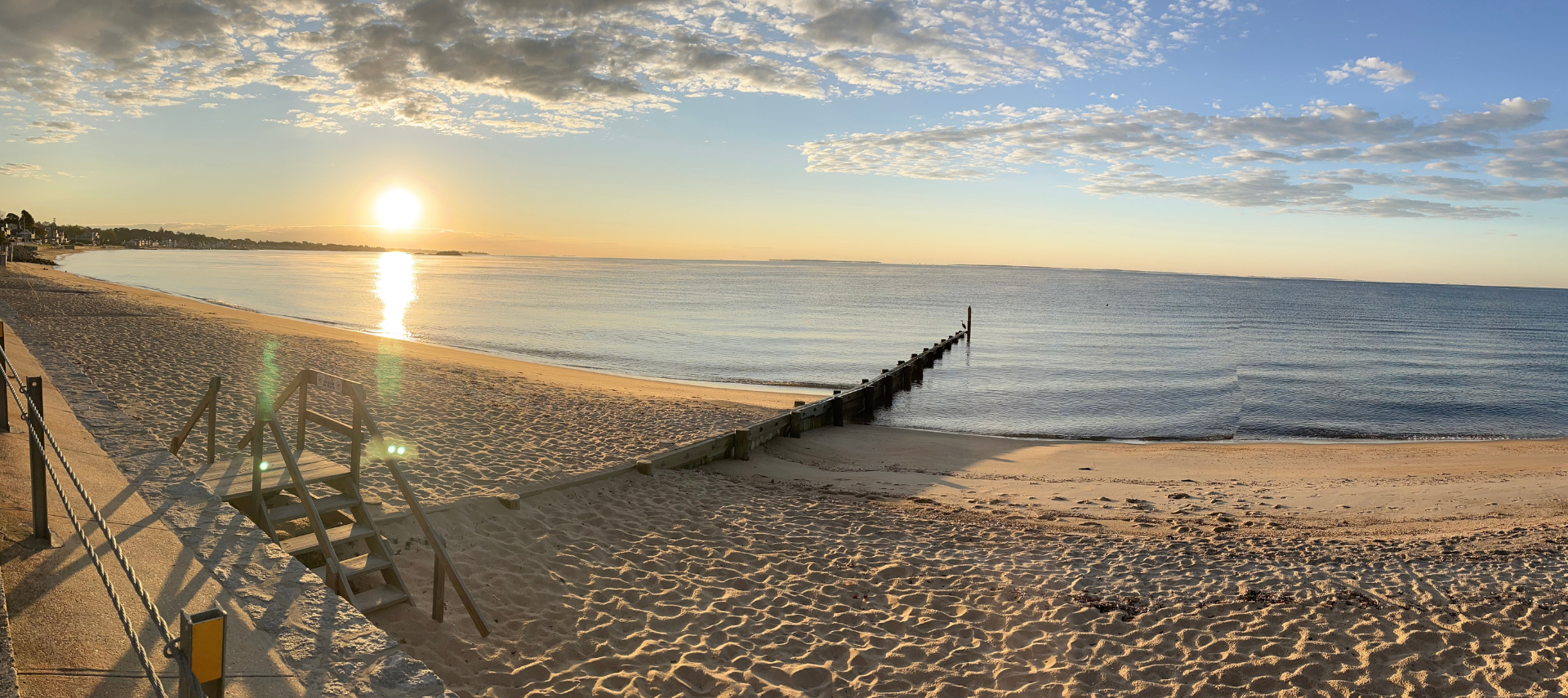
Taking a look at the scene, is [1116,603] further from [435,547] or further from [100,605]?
[100,605]

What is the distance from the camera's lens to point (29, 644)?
400cm

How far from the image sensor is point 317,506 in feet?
20.7

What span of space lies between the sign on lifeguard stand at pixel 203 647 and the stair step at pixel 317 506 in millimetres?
4026

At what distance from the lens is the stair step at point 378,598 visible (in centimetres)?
594

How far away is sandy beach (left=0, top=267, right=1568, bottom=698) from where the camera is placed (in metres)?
6.00

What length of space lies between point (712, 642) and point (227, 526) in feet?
12.7

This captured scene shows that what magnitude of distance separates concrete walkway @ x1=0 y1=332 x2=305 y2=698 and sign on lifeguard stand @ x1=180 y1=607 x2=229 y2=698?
4.74 ft

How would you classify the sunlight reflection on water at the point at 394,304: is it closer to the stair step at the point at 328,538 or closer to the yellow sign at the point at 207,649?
the stair step at the point at 328,538

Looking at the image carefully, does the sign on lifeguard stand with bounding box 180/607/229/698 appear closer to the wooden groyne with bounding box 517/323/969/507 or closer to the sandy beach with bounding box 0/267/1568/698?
the sandy beach with bounding box 0/267/1568/698

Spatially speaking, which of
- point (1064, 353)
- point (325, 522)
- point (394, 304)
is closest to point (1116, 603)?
point (325, 522)

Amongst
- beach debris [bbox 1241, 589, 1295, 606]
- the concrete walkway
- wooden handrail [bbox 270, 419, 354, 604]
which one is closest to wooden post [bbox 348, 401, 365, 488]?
wooden handrail [bbox 270, 419, 354, 604]

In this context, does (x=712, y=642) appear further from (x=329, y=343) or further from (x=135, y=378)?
(x=329, y=343)

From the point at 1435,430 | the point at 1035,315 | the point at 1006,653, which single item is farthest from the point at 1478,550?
the point at 1035,315

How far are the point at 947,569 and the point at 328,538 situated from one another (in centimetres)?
572
